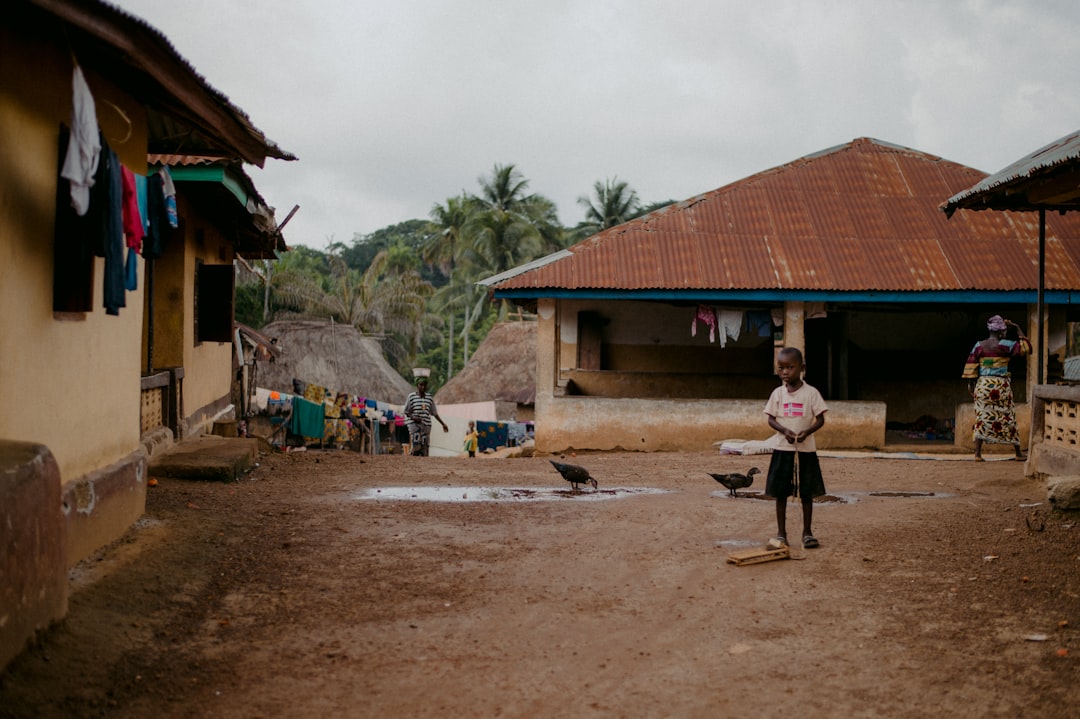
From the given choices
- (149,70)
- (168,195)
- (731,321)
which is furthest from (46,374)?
(731,321)

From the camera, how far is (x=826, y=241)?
54.5 feet

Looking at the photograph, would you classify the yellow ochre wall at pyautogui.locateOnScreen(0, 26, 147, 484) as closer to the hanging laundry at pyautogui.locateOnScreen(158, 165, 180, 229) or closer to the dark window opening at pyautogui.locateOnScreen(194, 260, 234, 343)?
the hanging laundry at pyautogui.locateOnScreen(158, 165, 180, 229)

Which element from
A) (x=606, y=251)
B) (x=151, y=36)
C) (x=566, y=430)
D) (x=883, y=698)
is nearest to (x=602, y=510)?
(x=883, y=698)

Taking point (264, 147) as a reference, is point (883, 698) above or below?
below

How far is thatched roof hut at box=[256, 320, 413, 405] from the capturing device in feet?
104

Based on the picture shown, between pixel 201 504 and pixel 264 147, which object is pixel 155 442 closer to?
pixel 201 504

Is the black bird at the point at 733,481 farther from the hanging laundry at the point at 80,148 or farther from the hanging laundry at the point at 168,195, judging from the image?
the hanging laundry at the point at 80,148

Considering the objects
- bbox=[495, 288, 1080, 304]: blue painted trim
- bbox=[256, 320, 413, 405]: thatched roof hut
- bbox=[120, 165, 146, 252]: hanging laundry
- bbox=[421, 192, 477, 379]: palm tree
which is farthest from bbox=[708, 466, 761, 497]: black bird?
bbox=[421, 192, 477, 379]: palm tree

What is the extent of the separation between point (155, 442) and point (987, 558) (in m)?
7.94

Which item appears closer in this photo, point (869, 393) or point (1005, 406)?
point (1005, 406)

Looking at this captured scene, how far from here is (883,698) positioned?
3.98 m

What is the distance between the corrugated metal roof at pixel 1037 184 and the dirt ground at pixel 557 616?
2.89m

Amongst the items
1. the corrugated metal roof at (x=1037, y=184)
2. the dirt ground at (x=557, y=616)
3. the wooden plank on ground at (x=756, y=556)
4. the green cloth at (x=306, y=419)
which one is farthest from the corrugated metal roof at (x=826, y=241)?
the green cloth at (x=306, y=419)

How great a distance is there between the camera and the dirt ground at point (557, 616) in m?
3.98
